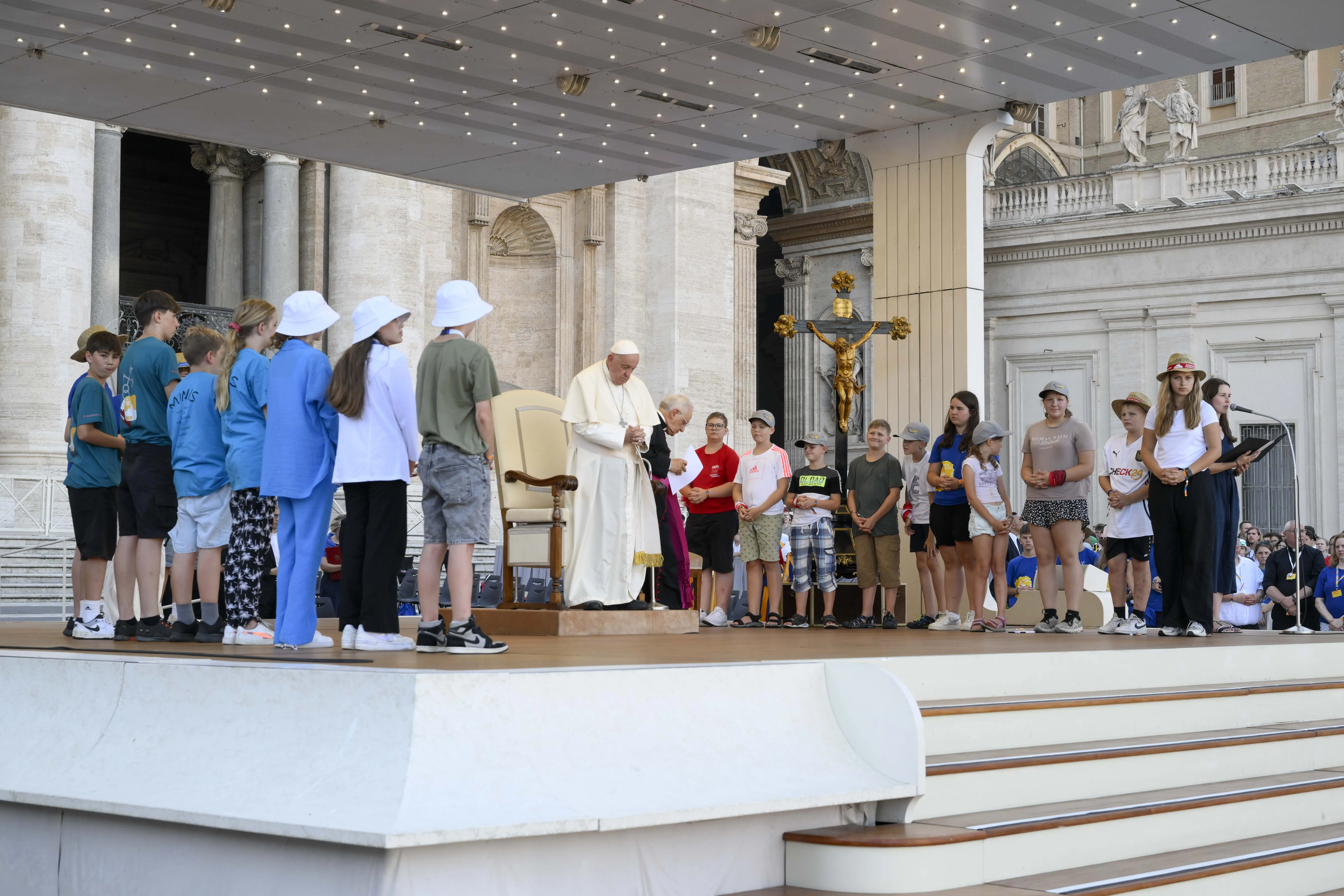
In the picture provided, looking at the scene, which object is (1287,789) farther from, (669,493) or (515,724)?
(669,493)

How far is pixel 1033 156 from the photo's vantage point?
35000mm

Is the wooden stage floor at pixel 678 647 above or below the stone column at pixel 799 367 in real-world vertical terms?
below

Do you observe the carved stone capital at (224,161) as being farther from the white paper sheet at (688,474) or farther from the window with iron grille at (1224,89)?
the window with iron grille at (1224,89)

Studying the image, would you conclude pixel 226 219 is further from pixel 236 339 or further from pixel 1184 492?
pixel 1184 492

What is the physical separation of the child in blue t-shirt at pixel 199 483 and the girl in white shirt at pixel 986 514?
525 cm

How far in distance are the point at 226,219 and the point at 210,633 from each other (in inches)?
575

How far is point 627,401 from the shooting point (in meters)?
9.55

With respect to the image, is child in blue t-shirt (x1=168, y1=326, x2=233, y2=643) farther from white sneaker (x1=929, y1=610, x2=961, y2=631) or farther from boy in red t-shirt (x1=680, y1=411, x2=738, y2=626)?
white sneaker (x1=929, y1=610, x2=961, y2=631)

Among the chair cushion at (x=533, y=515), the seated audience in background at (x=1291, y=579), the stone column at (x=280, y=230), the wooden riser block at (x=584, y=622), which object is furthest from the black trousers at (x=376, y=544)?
the stone column at (x=280, y=230)

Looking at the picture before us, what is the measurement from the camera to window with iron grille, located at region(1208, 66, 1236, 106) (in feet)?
118

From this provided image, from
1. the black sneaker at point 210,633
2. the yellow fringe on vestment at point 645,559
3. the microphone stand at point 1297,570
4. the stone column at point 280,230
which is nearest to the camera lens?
the black sneaker at point 210,633

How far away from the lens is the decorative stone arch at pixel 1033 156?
33.2 m

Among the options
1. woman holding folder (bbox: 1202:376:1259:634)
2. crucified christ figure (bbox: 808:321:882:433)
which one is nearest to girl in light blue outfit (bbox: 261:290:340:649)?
woman holding folder (bbox: 1202:376:1259:634)

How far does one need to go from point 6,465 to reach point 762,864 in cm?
1388
